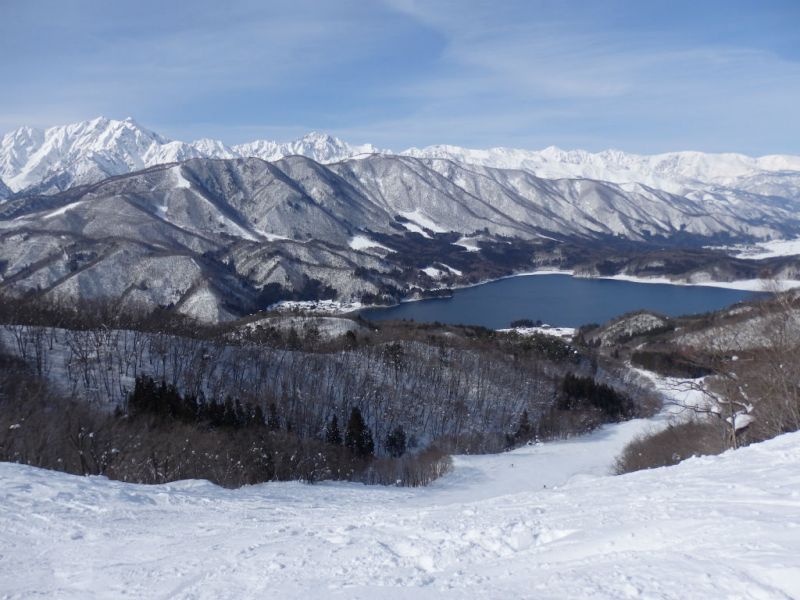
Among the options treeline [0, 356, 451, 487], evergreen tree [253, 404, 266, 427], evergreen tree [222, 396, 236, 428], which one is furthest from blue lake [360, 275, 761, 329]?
treeline [0, 356, 451, 487]

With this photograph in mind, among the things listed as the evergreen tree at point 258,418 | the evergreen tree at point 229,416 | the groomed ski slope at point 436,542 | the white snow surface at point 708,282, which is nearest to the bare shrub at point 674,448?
the groomed ski slope at point 436,542

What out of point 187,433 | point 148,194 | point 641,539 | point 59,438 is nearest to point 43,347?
point 187,433

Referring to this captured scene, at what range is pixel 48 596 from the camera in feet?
21.6

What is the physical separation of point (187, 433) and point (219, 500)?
1395 centimetres

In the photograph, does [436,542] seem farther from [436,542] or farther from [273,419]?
[273,419]

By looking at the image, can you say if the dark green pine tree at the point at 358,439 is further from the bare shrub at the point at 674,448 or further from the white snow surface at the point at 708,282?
the white snow surface at the point at 708,282

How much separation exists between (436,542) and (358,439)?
29.0 metres

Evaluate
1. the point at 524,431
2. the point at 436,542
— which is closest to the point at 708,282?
the point at 524,431

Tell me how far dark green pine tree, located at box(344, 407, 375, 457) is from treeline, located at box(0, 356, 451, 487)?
0.36 metres

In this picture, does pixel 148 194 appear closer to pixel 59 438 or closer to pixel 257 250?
pixel 257 250

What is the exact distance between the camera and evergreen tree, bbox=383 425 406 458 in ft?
126

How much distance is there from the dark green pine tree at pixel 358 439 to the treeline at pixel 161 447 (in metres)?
0.36

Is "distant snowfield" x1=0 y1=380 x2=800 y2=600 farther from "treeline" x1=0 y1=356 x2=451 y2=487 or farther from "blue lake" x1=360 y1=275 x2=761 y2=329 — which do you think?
"blue lake" x1=360 y1=275 x2=761 y2=329

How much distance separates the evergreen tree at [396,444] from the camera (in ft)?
126
